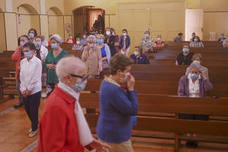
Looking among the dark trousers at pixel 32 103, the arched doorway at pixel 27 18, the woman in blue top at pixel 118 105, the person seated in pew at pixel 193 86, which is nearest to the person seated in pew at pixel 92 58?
the dark trousers at pixel 32 103

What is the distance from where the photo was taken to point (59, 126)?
68.8 inches

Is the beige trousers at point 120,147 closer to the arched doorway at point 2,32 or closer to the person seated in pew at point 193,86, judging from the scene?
the person seated in pew at point 193,86

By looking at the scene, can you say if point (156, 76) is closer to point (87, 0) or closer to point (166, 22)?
point (166, 22)

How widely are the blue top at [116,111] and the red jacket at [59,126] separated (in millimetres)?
601

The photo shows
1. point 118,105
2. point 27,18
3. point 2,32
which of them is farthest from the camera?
point 27,18

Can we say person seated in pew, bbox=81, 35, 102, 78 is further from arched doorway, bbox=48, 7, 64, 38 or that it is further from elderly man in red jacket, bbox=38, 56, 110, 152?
arched doorway, bbox=48, 7, 64, 38

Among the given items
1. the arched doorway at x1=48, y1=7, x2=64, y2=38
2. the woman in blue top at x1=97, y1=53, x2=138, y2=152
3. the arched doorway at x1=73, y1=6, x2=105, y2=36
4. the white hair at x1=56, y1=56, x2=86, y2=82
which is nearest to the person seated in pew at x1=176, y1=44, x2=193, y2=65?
the woman in blue top at x1=97, y1=53, x2=138, y2=152

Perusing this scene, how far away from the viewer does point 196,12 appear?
15.7 meters

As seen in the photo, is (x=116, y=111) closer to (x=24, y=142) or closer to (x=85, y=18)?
(x=24, y=142)

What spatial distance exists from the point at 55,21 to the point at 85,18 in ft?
6.38

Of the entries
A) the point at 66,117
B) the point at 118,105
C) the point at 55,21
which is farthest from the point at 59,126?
the point at 55,21

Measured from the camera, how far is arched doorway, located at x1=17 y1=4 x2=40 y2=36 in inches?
565

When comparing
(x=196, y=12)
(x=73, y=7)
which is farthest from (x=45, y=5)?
(x=196, y=12)

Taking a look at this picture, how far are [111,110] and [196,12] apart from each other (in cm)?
1435
